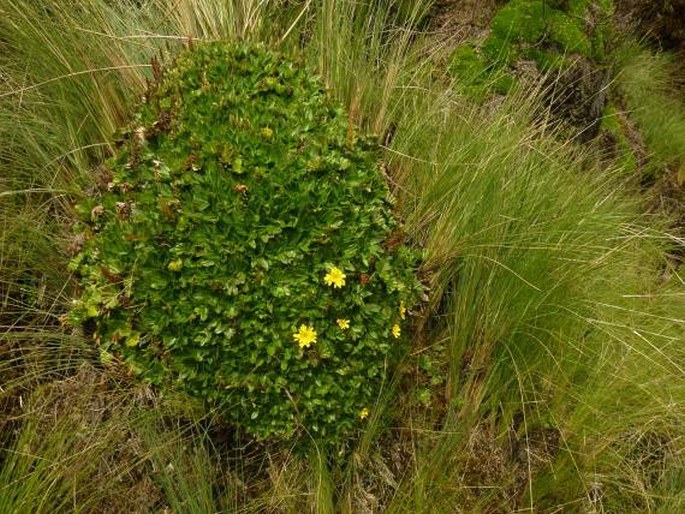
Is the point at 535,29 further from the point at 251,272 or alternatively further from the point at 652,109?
the point at 251,272

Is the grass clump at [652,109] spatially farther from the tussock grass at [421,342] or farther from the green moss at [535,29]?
the tussock grass at [421,342]

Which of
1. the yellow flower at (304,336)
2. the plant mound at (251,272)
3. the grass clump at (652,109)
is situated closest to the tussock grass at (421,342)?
the plant mound at (251,272)

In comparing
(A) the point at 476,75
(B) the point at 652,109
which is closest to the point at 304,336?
(A) the point at 476,75

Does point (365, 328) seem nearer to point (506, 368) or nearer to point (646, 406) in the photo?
point (506, 368)

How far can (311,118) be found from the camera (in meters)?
2.47

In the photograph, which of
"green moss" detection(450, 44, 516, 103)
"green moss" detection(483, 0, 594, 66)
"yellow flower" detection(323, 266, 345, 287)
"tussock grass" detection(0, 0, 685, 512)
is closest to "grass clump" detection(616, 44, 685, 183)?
"green moss" detection(483, 0, 594, 66)

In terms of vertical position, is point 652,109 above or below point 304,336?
below


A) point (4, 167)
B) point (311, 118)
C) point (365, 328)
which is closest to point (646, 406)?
point (365, 328)

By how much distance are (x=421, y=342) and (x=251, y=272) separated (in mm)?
835

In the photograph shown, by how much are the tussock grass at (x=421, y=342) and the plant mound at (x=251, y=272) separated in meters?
0.18

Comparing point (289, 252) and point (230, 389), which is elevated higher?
point (289, 252)

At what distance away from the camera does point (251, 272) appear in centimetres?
221

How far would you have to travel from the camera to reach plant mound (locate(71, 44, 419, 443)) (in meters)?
2.20

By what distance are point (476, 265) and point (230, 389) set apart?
3.58 ft
